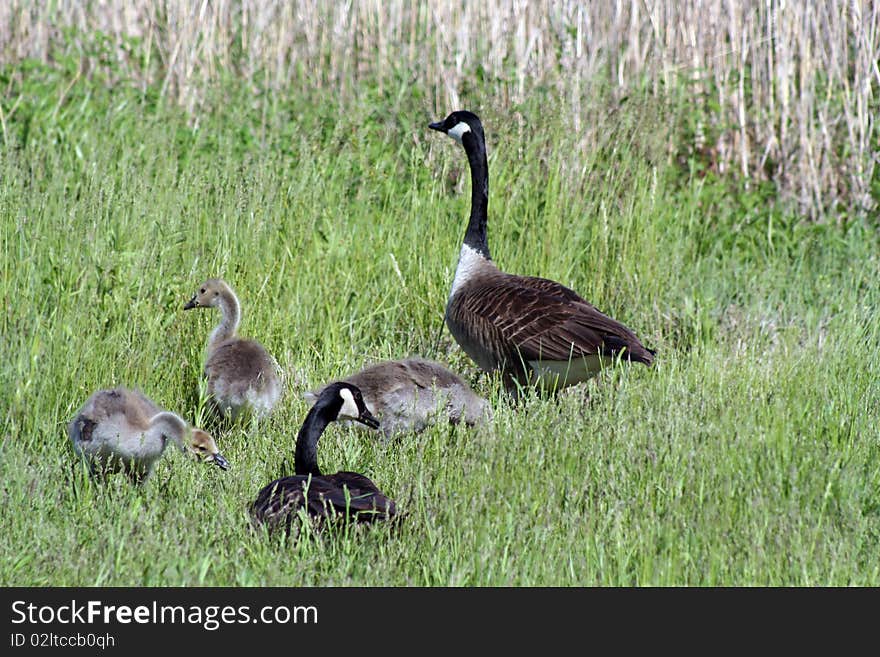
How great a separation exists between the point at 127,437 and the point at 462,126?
342 cm

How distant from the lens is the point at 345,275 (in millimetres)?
7590

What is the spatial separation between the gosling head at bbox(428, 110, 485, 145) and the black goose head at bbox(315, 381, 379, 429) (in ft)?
9.00

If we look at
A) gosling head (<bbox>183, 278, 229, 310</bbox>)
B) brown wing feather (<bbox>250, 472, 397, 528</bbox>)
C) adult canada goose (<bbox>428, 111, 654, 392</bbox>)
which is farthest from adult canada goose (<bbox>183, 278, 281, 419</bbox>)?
brown wing feather (<bbox>250, 472, 397, 528</bbox>)

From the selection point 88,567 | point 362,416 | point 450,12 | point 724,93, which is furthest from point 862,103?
point 88,567

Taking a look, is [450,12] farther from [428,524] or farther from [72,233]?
[428,524]

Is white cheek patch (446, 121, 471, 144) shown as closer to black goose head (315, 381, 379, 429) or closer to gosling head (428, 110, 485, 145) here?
gosling head (428, 110, 485, 145)

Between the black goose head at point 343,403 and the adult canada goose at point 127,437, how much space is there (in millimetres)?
521

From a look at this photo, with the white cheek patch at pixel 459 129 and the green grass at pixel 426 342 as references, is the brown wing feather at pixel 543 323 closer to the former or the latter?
the green grass at pixel 426 342

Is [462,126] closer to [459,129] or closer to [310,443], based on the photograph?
[459,129]

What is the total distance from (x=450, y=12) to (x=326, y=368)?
3929mm

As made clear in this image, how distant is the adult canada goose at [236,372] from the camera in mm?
6180

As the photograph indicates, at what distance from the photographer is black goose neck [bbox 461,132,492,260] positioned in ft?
24.3

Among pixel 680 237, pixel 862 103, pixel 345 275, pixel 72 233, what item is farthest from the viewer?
pixel 862 103

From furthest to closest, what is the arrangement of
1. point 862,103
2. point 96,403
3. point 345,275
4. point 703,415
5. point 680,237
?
1. point 862,103
2. point 680,237
3. point 345,275
4. point 703,415
5. point 96,403
